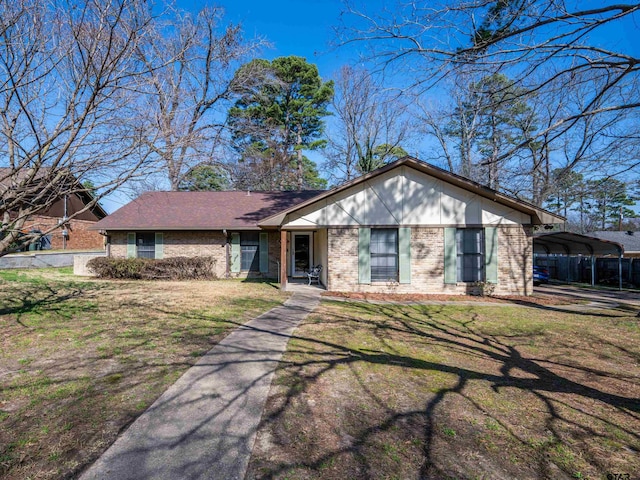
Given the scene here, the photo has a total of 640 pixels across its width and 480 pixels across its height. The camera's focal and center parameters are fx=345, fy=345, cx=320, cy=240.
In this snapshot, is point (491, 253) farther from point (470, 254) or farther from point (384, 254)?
point (384, 254)

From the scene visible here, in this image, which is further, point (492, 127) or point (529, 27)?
point (492, 127)

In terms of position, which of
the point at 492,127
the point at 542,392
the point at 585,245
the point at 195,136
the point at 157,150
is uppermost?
the point at 492,127

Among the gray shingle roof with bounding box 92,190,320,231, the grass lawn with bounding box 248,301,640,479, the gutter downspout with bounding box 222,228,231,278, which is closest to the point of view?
the grass lawn with bounding box 248,301,640,479

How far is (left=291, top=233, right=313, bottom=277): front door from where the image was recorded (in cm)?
1563

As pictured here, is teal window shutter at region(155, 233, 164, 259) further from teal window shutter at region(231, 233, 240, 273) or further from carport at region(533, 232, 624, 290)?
carport at region(533, 232, 624, 290)

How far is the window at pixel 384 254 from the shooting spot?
467 inches

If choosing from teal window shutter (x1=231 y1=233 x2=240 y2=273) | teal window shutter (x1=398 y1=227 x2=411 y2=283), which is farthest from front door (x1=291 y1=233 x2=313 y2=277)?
teal window shutter (x1=398 y1=227 x2=411 y2=283)

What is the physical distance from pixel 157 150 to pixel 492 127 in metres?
21.8

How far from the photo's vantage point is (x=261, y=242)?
16.1 metres

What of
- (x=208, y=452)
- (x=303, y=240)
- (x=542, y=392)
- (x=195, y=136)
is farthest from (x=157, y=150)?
(x=303, y=240)

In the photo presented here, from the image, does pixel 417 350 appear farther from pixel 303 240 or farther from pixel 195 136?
pixel 303 240

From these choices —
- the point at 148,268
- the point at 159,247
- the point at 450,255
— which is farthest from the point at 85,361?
the point at 159,247

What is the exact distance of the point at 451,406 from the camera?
3.52 meters

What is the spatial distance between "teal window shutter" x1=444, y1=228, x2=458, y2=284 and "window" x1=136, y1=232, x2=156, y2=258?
12.7 m
